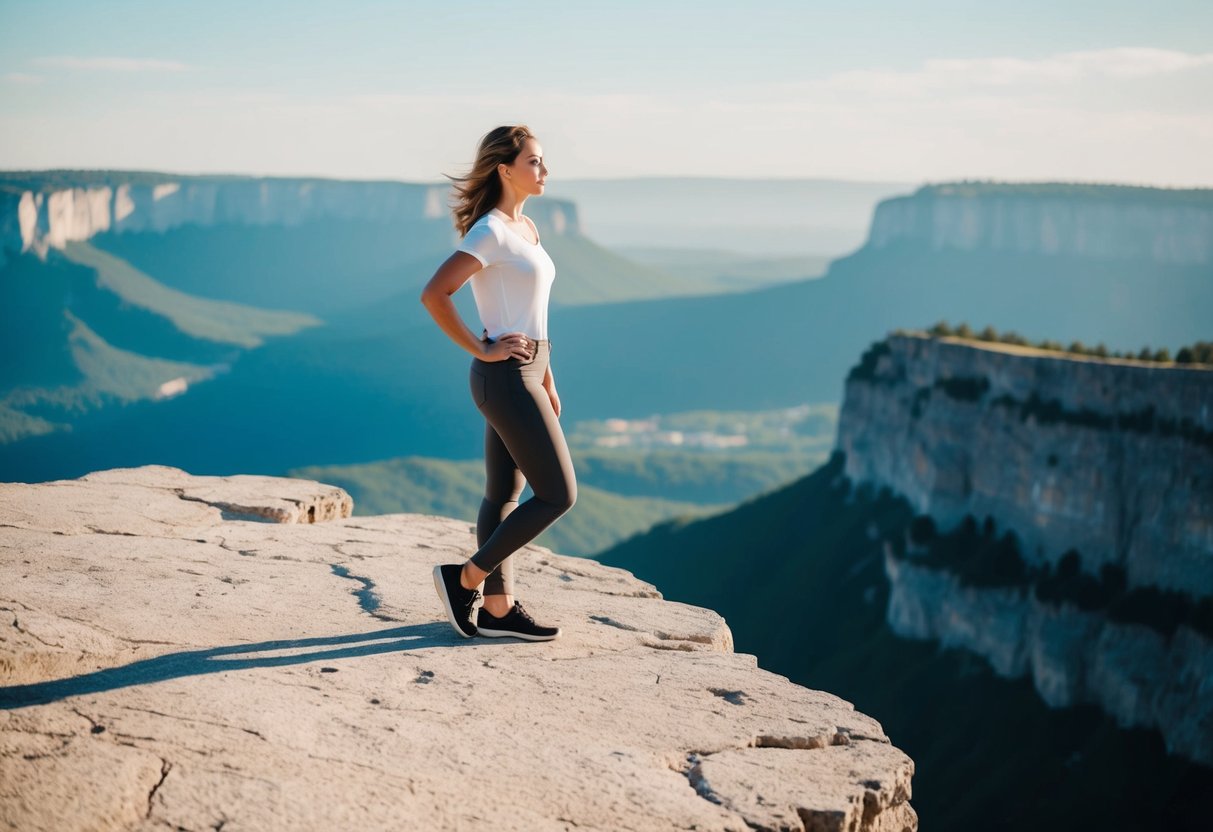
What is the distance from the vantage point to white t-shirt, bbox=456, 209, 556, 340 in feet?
20.4

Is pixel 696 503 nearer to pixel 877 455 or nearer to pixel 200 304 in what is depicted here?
pixel 877 455

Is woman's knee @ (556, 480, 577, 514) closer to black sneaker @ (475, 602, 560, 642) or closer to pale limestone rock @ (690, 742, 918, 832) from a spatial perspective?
black sneaker @ (475, 602, 560, 642)

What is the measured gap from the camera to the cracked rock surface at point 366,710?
4.73 m

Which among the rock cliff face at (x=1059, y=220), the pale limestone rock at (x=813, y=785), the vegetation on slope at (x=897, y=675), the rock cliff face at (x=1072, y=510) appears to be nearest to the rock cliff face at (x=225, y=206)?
the rock cliff face at (x=1059, y=220)

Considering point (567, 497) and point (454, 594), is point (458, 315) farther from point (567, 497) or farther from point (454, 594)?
point (454, 594)

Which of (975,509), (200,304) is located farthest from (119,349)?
(975,509)

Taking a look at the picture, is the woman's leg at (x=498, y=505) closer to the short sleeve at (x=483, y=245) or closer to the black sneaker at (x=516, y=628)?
the black sneaker at (x=516, y=628)

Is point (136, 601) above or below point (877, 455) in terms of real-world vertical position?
above

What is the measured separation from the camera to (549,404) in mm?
6449

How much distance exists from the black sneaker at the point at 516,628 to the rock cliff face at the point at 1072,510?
32271mm

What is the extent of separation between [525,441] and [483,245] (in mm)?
960

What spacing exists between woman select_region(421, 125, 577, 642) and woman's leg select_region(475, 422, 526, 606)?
1 centimetres

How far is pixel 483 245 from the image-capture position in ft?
20.3

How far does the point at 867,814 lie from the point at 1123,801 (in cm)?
3558
